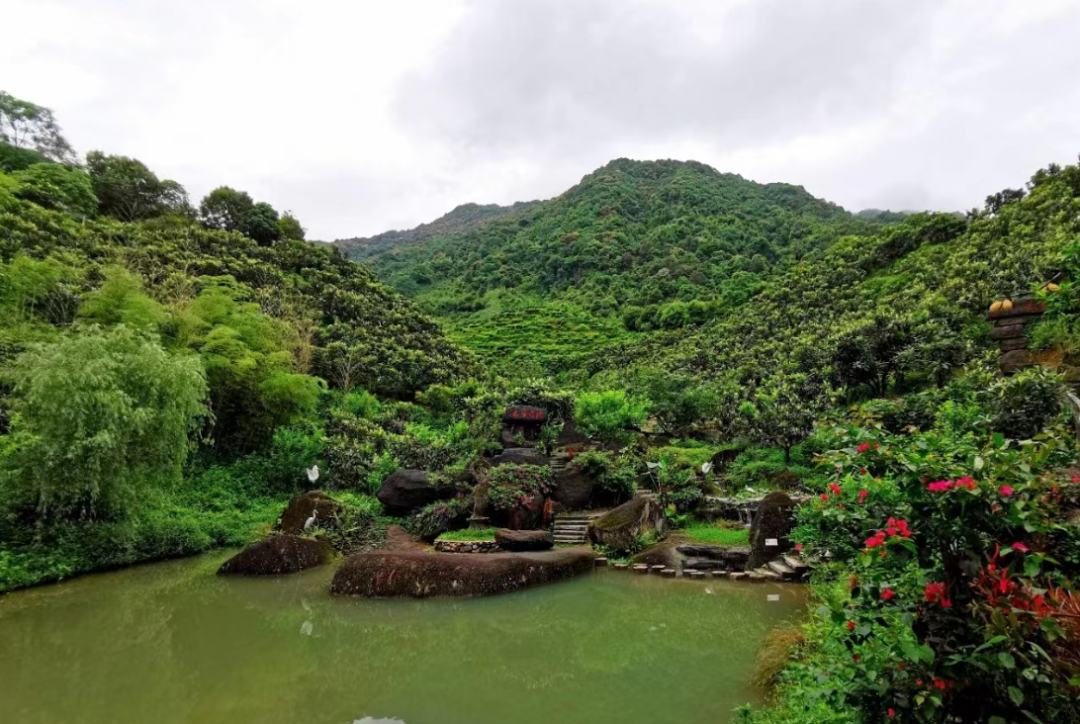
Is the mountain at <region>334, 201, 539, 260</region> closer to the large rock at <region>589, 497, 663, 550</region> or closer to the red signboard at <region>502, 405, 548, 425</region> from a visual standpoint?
the red signboard at <region>502, 405, 548, 425</region>

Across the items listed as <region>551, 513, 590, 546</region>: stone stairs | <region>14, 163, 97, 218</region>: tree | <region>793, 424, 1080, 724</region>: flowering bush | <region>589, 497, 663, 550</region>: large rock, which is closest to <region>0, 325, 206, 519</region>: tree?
<region>551, 513, 590, 546</region>: stone stairs

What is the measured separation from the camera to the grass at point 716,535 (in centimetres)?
1125

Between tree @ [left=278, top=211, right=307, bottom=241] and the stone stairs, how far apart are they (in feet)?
102

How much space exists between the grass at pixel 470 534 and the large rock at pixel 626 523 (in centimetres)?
239

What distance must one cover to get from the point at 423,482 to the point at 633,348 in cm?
2262

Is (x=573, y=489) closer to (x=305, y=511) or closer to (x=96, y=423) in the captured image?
(x=305, y=511)

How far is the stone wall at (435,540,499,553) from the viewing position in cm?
1177

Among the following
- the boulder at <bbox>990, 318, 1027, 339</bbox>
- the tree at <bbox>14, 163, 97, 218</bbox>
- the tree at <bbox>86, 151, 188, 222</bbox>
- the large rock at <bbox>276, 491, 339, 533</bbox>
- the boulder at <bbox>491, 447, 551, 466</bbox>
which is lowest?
the large rock at <bbox>276, 491, 339, 533</bbox>

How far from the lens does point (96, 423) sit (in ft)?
32.7

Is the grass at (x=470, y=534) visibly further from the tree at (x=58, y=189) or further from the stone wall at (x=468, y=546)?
the tree at (x=58, y=189)

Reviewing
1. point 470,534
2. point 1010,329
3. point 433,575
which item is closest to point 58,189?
point 470,534

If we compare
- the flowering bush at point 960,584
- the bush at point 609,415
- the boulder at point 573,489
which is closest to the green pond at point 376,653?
the flowering bush at point 960,584

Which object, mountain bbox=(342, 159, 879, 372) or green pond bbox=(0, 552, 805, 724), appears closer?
green pond bbox=(0, 552, 805, 724)

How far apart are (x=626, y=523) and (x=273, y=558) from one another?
7472 millimetres
